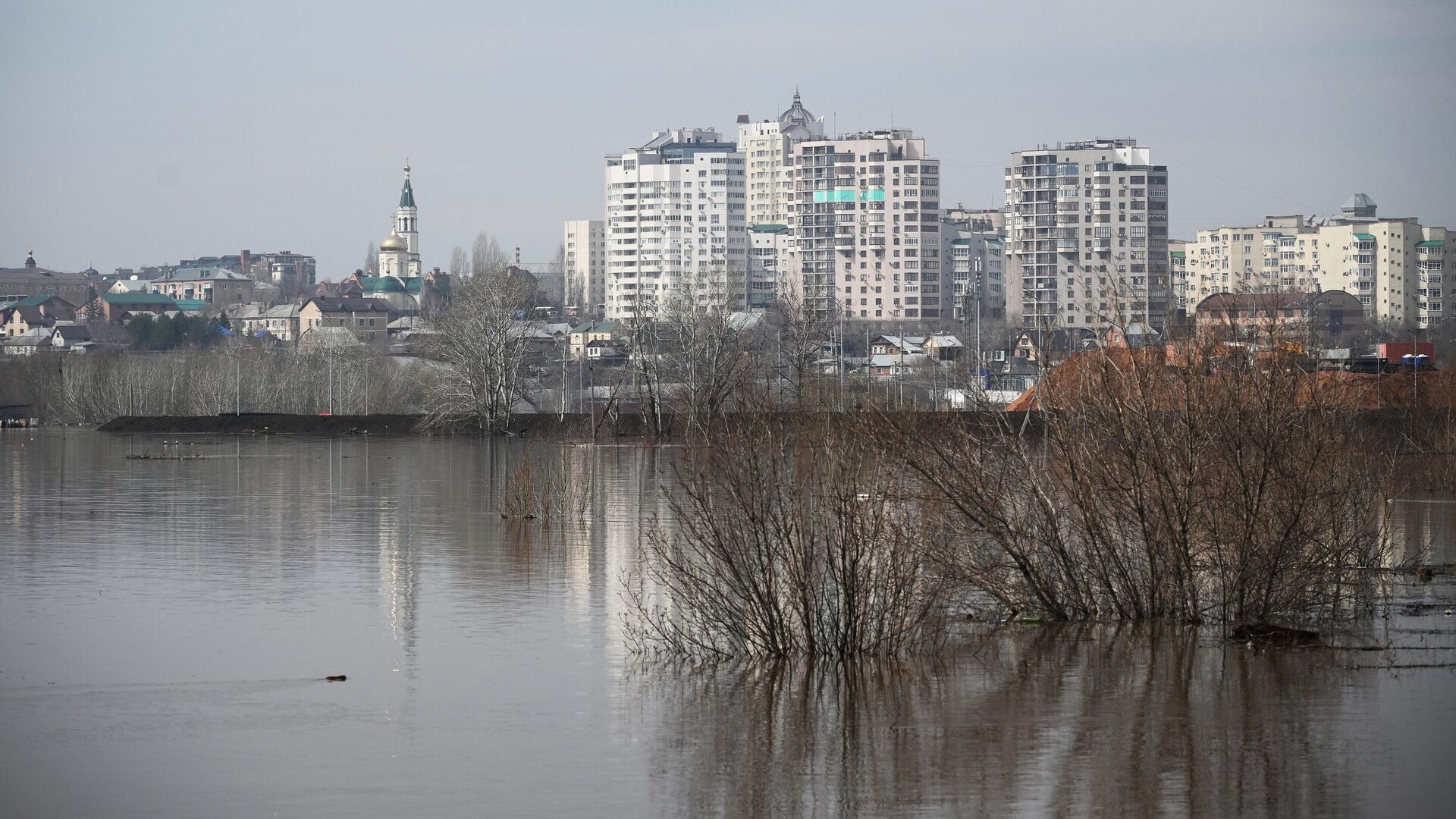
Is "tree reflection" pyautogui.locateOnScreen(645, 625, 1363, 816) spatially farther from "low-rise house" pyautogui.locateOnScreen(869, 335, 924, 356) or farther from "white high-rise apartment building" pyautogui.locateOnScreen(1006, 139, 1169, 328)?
"white high-rise apartment building" pyautogui.locateOnScreen(1006, 139, 1169, 328)

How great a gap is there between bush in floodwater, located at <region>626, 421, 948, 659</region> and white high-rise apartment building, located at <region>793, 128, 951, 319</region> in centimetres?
14949

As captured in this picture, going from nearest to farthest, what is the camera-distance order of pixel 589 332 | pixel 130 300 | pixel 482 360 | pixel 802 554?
pixel 802 554 → pixel 482 360 → pixel 589 332 → pixel 130 300

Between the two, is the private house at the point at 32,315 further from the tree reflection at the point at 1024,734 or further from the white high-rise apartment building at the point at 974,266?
the tree reflection at the point at 1024,734

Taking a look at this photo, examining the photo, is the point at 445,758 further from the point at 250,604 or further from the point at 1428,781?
the point at 250,604

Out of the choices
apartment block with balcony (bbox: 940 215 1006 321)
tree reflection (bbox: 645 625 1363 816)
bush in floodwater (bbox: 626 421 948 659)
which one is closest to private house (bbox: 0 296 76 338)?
apartment block with balcony (bbox: 940 215 1006 321)

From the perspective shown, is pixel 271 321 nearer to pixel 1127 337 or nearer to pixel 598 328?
pixel 598 328

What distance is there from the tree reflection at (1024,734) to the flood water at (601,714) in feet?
0.10

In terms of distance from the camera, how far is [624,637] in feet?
47.3

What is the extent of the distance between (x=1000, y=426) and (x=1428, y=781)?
5.46 m

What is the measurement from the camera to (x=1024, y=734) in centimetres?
1046

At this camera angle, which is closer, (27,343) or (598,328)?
(27,343)

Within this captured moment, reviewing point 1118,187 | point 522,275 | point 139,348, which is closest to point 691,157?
point 1118,187

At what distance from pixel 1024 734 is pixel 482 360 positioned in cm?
5839

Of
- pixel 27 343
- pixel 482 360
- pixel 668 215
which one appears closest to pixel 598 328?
pixel 668 215
